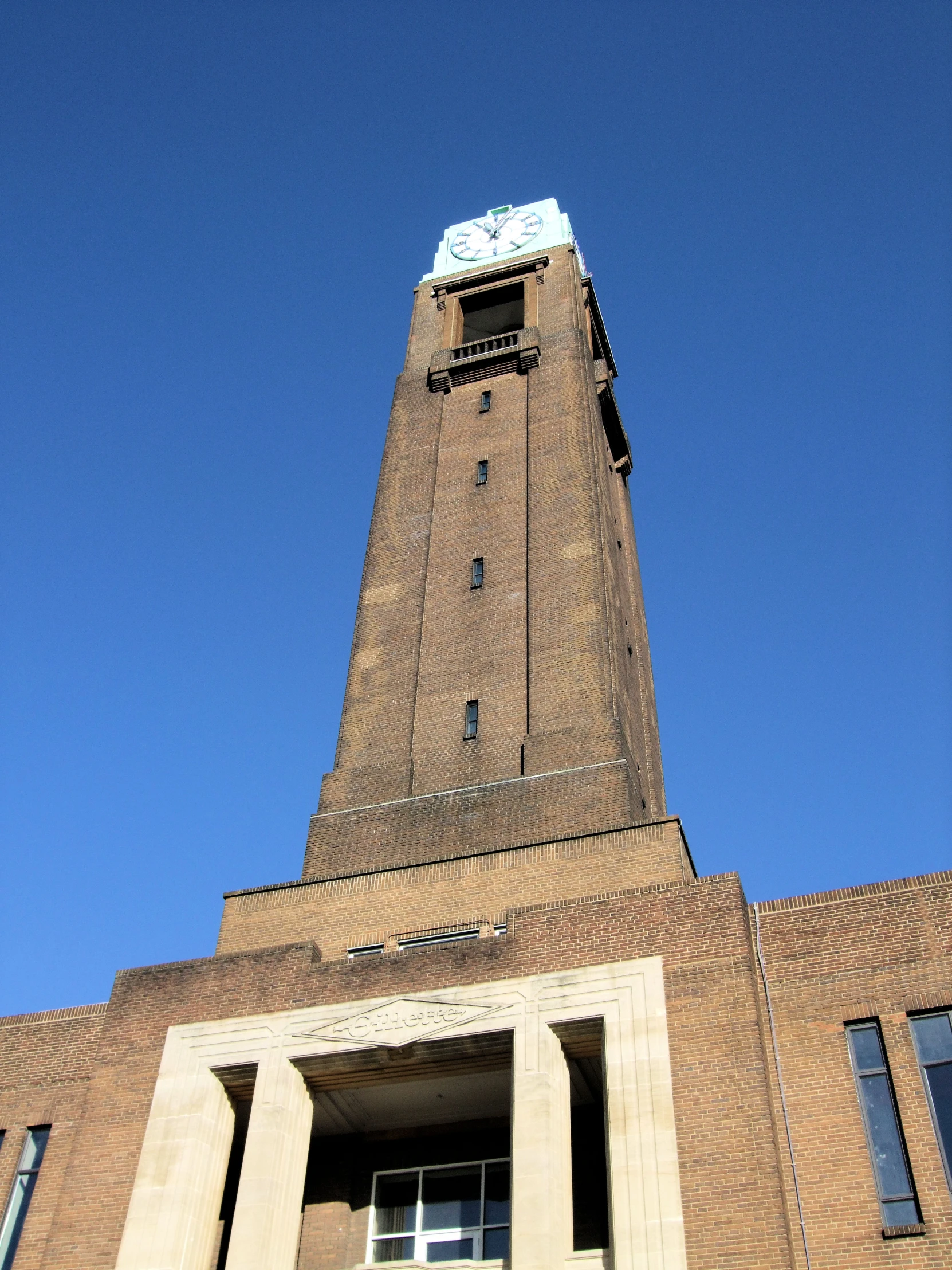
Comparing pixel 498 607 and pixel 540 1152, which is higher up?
pixel 498 607

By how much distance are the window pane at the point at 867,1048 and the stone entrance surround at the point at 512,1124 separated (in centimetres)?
299

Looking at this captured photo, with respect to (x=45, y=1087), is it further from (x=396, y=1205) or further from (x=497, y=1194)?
(x=497, y=1194)

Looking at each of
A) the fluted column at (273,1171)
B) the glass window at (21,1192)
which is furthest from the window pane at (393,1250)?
the glass window at (21,1192)

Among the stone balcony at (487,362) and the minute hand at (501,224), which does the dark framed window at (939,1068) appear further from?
the minute hand at (501,224)

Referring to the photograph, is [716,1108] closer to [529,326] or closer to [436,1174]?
[436,1174]

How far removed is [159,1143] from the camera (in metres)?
20.6

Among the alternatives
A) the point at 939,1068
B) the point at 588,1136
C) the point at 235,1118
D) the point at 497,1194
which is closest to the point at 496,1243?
the point at 497,1194

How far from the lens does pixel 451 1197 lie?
2106 cm

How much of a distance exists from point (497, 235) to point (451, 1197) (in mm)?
35663

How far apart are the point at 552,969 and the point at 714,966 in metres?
2.61

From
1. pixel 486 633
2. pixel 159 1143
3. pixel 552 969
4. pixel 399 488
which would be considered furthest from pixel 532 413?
pixel 159 1143

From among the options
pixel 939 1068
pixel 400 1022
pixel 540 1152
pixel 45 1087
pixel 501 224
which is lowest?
pixel 540 1152

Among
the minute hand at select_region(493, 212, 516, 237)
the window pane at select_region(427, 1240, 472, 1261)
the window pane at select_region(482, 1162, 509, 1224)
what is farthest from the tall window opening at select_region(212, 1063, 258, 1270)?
the minute hand at select_region(493, 212, 516, 237)

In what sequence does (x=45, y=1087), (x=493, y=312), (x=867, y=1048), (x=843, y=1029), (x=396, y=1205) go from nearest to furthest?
Result: (x=867, y=1048) < (x=843, y=1029) < (x=396, y=1205) < (x=45, y=1087) < (x=493, y=312)
